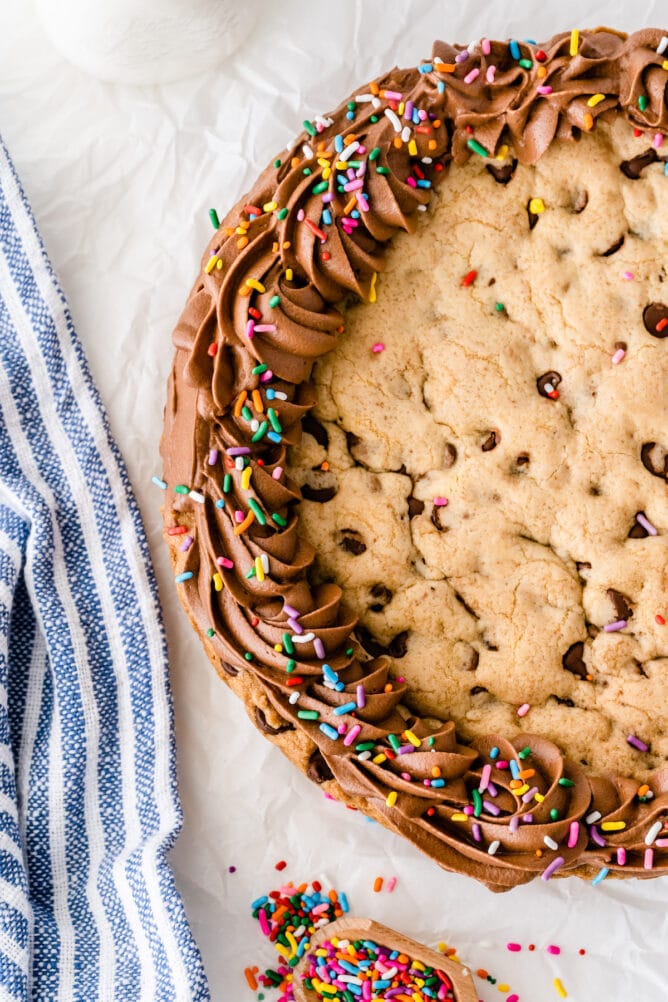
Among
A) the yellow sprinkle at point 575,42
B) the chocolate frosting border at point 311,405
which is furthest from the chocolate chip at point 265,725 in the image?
the yellow sprinkle at point 575,42

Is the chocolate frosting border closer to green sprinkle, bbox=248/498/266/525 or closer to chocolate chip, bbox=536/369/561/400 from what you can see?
green sprinkle, bbox=248/498/266/525

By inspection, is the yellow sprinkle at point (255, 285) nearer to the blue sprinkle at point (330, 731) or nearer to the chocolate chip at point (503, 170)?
the chocolate chip at point (503, 170)

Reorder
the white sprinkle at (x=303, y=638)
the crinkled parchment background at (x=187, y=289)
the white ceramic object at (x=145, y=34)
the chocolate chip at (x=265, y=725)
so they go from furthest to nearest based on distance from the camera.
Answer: the crinkled parchment background at (x=187, y=289), the white ceramic object at (x=145, y=34), the chocolate chip at (x=265, y=725), the white sprinkle at (x=303, y=638)

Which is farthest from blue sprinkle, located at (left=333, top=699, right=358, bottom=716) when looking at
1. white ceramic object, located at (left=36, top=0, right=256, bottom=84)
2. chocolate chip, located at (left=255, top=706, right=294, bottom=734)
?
white ceramic object, located at (left=36, top=0, right=256, bottom=84)

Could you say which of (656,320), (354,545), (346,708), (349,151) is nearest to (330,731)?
(346,708)

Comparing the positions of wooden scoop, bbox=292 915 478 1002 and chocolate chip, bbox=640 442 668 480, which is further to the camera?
wooden scoop, bbox=292 915 478 1002

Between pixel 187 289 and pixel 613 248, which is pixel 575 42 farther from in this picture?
pixel 187 289

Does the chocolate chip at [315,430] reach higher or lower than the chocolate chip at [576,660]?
lower
